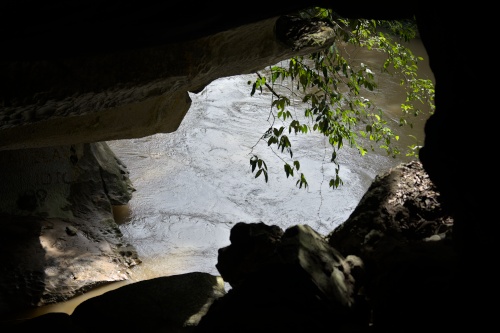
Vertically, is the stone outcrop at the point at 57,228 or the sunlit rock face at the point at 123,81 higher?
the sunlit rock face at the point at 123,81

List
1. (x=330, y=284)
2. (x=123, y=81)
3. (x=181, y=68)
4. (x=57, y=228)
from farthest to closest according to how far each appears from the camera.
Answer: (x=57, y=228) → (x=181, y=68) → (x=123, y=81) → (x=330, y=284)

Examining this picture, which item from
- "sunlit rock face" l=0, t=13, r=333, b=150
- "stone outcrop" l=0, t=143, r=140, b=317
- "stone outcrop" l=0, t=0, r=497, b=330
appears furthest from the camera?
"stone outcrop" l=0, t=143, r=140, b=317

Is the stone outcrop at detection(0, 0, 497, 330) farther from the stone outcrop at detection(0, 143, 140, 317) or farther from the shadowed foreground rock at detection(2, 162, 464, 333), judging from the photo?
the stone outcrop at detection(0, 143, 140, 317)

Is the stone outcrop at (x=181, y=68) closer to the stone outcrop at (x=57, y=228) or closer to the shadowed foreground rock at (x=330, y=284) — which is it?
the shadowed foreground rock at (x=330, y=284)

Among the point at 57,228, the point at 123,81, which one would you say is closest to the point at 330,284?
the point at 123,81

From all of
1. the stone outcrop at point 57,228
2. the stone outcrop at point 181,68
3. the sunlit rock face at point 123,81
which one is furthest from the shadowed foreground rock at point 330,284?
the stone outcrop at point 57,228

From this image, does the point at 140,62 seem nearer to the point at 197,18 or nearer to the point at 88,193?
the point at 197,18

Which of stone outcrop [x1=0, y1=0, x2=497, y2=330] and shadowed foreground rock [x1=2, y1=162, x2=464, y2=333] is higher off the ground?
stone outcrop [x1=0, y1=0, x2=497, y2=330]

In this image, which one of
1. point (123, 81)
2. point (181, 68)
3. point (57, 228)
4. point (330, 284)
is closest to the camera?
point (330, 284)

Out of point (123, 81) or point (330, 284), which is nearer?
point (330, 284)

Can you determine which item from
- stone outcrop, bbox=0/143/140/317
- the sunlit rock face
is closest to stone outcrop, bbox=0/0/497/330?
the sunlit rock face

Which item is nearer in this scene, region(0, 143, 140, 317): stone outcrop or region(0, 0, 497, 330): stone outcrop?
region(0, 0, 497, 330): stone outcrop

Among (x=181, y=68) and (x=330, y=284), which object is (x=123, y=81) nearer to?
(x=181, y=68)

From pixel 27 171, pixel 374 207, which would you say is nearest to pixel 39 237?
pixel 27 171
